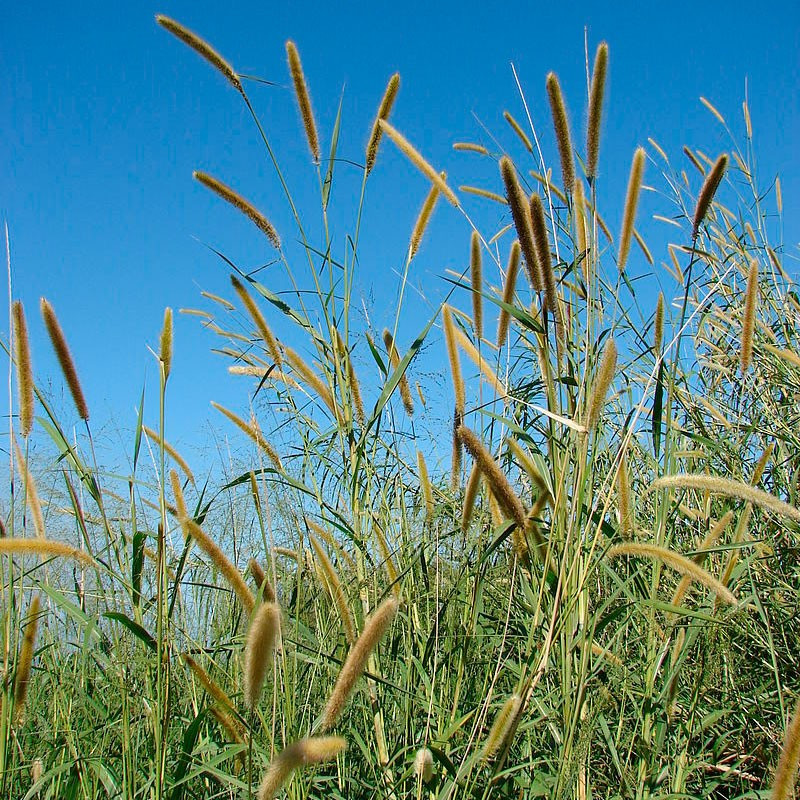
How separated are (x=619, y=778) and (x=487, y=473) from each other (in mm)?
919

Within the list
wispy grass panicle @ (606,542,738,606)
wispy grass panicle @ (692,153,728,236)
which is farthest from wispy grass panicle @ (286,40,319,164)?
wispy grass panicle @ (606,542,738,606)

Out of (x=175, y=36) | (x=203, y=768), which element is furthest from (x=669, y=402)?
(x=175, y=36)

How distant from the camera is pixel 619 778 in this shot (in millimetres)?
1763

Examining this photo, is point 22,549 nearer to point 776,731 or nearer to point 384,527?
point 384,527

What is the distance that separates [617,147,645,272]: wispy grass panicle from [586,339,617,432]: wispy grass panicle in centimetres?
49

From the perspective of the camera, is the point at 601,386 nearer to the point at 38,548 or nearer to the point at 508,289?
the point at 508,289

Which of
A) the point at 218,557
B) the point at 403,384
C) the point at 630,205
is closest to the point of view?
the point at 218,557

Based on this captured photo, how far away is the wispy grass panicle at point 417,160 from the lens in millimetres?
1978

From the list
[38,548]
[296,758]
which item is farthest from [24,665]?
[296,758]

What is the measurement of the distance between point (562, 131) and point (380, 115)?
708 mm

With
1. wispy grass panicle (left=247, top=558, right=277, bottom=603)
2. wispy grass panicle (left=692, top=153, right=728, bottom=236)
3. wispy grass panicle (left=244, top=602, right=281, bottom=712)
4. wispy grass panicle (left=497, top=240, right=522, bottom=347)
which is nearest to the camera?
wispy grass panicle (left=244, top=602, right=281, bottom=712)

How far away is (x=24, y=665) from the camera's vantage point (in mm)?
1534

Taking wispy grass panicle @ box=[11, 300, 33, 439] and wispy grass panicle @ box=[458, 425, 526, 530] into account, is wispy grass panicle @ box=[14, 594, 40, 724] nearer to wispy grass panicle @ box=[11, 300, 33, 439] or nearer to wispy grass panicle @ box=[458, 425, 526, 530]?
wispy grass panicle @ box=[11, 300, 33, 439]

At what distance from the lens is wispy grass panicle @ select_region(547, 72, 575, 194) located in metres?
1.68
